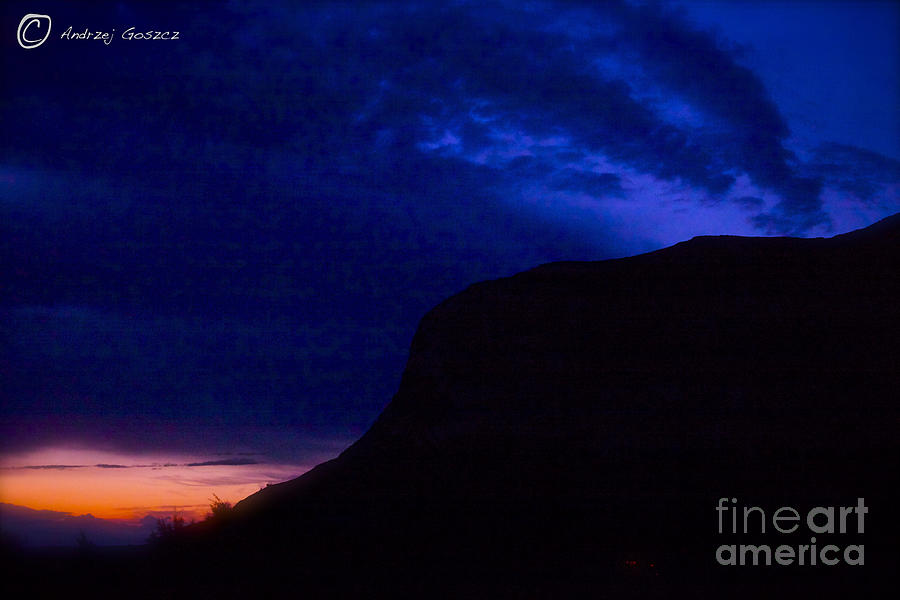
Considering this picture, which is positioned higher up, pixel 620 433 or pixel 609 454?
pixel 620 433

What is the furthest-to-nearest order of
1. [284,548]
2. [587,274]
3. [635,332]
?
1. [587,274]
2. [635,332]
3. [284,548]

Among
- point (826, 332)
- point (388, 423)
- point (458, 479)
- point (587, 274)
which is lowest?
point (458, 479)

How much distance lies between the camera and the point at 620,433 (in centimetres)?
1880

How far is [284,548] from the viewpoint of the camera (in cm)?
1912

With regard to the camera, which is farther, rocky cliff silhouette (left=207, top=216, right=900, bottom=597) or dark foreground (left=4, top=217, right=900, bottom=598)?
rocky cliff silhouette (left=207, top=216, right=900, bottom=597)

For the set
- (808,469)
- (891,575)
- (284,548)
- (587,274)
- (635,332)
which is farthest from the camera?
(587,274)

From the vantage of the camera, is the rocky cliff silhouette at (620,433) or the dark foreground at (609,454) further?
the rocky cliff silhouette at (620,433)

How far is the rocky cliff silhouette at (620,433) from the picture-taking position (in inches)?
658

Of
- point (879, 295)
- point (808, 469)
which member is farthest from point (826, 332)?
point (808, 469)

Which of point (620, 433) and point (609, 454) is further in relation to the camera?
point (620, 433)

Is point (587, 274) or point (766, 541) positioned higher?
point (587, 274)

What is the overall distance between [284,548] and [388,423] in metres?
5.22

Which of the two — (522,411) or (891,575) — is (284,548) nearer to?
(522,411)

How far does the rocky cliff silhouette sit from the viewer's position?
16703 mm
